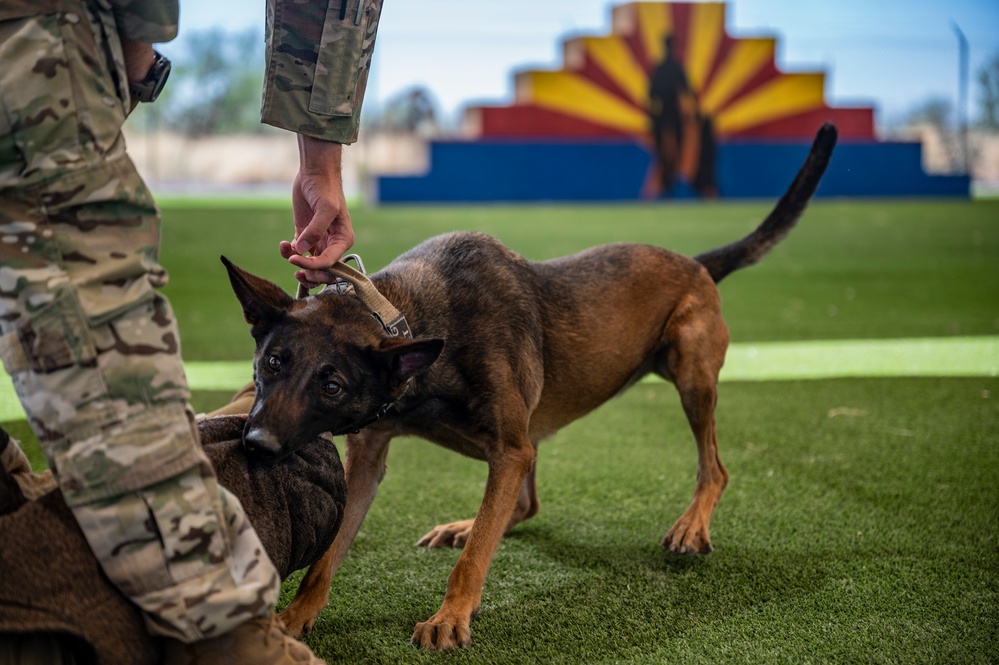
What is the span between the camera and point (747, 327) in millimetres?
5859

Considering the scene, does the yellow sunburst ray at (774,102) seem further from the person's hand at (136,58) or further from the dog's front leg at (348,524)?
the person's hand at (136,58)

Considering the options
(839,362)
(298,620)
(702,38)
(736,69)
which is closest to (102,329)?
(298,620)

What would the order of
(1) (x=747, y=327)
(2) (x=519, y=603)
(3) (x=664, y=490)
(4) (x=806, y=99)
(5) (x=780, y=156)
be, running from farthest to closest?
(4) (x=806, y=99)
(5) (x=780, y=156)
(1) (x=747, y=327)
(3) (x=664, y=490)
(2) (x=519, y=603)

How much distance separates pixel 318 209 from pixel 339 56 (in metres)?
0.30

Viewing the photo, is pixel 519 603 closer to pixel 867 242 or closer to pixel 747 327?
pixel 747 327

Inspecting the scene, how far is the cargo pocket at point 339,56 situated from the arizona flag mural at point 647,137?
13.8 meters

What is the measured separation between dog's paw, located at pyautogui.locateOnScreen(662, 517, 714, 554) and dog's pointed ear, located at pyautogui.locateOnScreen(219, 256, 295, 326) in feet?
3.85

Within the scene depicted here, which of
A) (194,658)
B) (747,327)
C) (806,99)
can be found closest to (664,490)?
(194,658)

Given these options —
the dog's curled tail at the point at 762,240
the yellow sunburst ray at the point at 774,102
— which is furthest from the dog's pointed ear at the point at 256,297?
the yellow sunburst ray at the point at 774,102

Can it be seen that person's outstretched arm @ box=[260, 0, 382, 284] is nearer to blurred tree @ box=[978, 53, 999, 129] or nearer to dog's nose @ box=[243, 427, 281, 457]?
dog's nose @ box=[243, 427, 281, 457]

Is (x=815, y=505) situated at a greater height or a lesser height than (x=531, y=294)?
lesser

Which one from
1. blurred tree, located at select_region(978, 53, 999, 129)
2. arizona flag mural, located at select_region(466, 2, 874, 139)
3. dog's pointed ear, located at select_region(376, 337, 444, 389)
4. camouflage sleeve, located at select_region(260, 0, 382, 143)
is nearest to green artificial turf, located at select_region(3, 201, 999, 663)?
dog's pointed ear, located at select_region(376, 337, 444, 389)

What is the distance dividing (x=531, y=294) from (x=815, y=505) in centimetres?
105

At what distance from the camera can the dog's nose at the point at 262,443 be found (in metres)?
1.78
